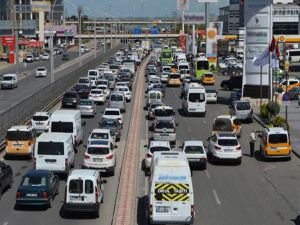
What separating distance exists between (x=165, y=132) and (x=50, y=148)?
11739mm

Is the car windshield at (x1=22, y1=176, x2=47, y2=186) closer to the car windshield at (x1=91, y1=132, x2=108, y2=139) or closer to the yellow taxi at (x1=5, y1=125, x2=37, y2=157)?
the yellow taxi at (x1=5, y1=125, x2=37, y2=157)

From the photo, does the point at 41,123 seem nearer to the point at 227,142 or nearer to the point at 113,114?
the point at 113,114

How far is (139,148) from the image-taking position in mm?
39594

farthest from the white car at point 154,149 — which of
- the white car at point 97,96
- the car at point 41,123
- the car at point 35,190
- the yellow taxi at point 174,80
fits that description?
the yellow taxi at point 174,80

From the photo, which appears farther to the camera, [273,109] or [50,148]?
[273,109]

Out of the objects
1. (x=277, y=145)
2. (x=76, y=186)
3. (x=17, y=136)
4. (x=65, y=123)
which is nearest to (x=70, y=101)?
(x=65, y=123)

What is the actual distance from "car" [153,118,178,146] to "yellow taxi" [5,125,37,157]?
8.00 meters

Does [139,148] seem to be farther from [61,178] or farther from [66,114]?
[61,178]

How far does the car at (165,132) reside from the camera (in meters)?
40.6

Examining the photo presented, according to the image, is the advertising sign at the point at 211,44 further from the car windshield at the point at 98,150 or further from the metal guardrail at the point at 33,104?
the car windshield at the point at 98,150

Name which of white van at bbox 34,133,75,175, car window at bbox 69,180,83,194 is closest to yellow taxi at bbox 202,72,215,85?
white van at bbox 34,133,75,175

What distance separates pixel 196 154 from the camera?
109 ft

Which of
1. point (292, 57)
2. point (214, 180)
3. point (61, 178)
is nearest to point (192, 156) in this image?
point (214, 180)

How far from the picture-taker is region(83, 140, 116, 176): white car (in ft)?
102
